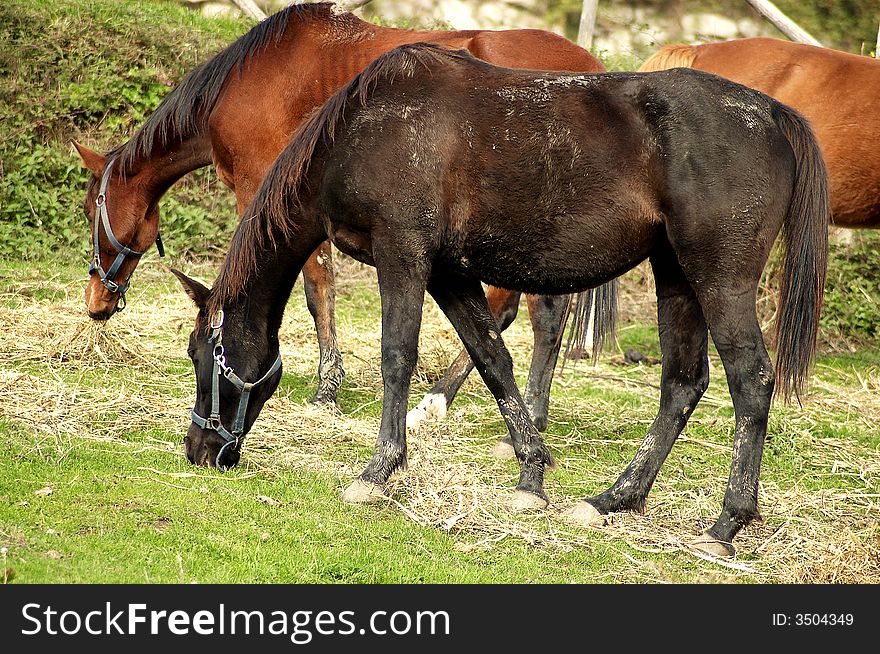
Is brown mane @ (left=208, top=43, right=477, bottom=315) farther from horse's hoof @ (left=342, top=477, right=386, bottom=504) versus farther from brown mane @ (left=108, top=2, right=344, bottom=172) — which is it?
brown mane @ (left=108, top=2, right=344, bottom=172)

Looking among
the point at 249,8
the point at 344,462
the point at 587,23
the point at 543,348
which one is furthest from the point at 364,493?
the point at 249,8

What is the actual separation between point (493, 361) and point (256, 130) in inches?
94.4

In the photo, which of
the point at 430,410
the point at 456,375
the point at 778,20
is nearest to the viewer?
the point at 430,410

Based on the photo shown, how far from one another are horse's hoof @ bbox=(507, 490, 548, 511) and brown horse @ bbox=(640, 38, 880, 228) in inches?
149

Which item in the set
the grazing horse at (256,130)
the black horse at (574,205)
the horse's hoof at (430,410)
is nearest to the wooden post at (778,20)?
the grazing horse at (256,130)

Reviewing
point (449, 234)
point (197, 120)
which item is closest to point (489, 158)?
point (449, 234)

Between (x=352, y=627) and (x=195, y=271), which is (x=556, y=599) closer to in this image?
(x=352, y=627)

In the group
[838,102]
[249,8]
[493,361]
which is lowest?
[493,361]

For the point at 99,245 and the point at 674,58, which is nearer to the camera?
the point at 99,245

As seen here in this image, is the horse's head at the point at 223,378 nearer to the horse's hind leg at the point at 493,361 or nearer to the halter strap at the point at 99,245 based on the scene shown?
the horse's hind leg at the point at 493,361

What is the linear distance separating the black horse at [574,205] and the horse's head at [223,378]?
21cm

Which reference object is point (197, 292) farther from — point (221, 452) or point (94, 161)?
point (94, 161)

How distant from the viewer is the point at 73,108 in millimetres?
10609

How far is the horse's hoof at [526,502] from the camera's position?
15.3 feet
